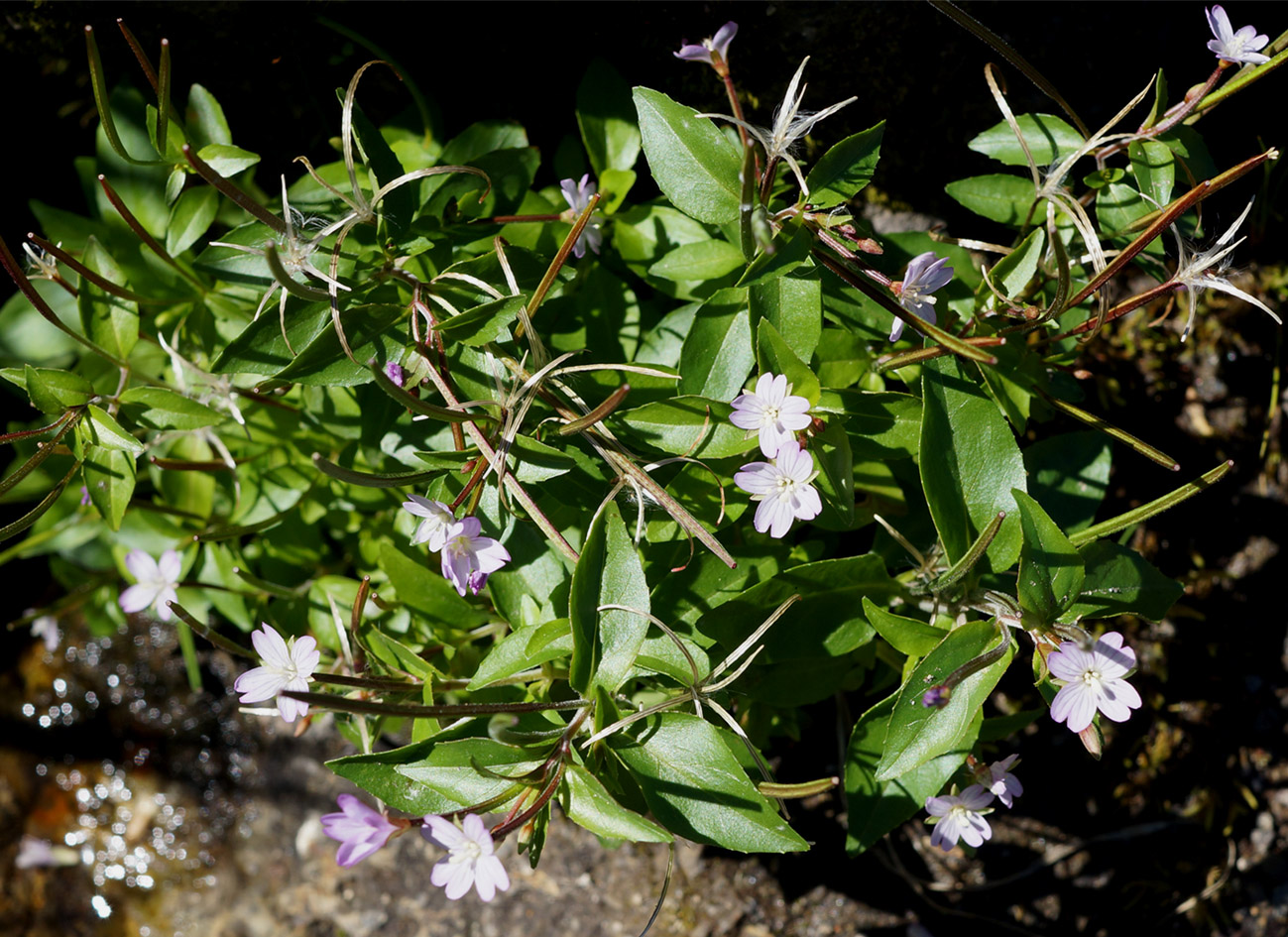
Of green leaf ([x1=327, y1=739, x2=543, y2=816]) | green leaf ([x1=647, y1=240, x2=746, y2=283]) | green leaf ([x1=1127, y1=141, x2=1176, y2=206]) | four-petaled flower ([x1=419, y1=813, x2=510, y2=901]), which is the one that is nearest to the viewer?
four-petaled flower ([x1=419, y1=813, x2=510, y2=901])

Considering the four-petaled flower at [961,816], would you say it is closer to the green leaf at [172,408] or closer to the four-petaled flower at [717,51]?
the four-petaled flower at [717,51]

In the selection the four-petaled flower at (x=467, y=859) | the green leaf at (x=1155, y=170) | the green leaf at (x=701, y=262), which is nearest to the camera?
the four-petaled flower at (x=467, y=859)

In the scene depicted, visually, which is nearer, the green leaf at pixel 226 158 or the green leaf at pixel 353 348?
the green leaf at pixel 353 348

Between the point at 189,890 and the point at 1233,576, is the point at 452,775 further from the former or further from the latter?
the point at 189,890

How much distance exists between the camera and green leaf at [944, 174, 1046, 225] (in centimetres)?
133

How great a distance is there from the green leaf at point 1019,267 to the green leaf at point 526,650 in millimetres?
755

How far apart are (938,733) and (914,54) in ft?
3.77

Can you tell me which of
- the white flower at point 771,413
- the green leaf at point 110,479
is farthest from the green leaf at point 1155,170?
the green leaf at point 110,479

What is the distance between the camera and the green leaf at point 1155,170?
1.17 m

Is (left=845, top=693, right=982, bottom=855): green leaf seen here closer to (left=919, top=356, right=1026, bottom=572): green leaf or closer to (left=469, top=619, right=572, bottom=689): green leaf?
(left=919, top=356, right=1026, bottom=572): green leaf

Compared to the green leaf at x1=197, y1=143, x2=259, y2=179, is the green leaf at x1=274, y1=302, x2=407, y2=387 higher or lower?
the green leaf at x1=197, y1=143, x2=259, y2=179

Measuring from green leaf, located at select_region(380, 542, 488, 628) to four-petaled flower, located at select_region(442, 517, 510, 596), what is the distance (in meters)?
0.24

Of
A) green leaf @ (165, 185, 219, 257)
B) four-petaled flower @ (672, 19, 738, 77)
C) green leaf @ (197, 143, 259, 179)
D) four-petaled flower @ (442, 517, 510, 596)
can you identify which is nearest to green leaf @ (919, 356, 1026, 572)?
four-petaled flower @ (672, 19, 738, 77)

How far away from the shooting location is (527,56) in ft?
5.27
